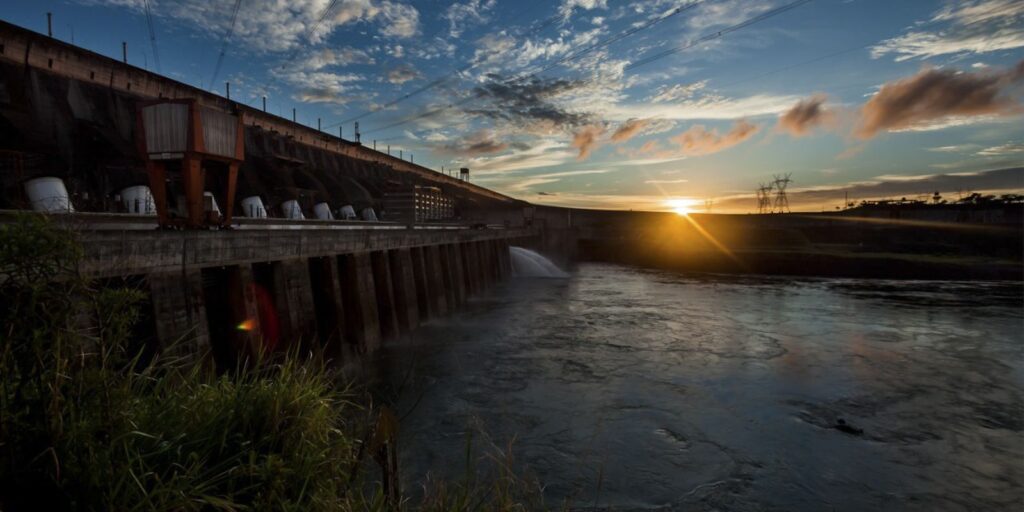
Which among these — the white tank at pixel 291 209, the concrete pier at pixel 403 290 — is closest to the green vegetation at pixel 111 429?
the concrete pier at pixel 403 290

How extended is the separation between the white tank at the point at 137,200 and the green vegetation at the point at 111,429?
26912 millimetres

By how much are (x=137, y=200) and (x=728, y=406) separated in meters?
30.5

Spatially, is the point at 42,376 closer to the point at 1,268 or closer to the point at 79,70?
the point at 1,268

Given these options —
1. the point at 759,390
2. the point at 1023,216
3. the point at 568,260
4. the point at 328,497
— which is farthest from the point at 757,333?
the point at 1023,216

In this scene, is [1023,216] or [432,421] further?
[1023,216]

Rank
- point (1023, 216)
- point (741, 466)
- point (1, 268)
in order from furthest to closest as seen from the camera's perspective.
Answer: point (1023, 216) < point (741, 466) < point (1, 268)

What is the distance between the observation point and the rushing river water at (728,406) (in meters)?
9.17

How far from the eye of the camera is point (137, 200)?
86.0 feet

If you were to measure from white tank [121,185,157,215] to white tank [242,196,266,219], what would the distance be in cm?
806

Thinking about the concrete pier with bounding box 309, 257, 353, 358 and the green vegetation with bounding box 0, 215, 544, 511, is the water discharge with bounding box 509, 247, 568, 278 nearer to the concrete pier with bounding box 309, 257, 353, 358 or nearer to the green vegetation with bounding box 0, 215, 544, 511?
the concrete pier with bounding box 309, 257, 353, 358

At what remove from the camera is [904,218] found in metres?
95.8

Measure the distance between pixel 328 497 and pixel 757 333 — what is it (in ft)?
75.9

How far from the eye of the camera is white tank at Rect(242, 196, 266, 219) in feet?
115

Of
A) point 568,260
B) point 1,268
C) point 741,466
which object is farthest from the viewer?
point 568,260
